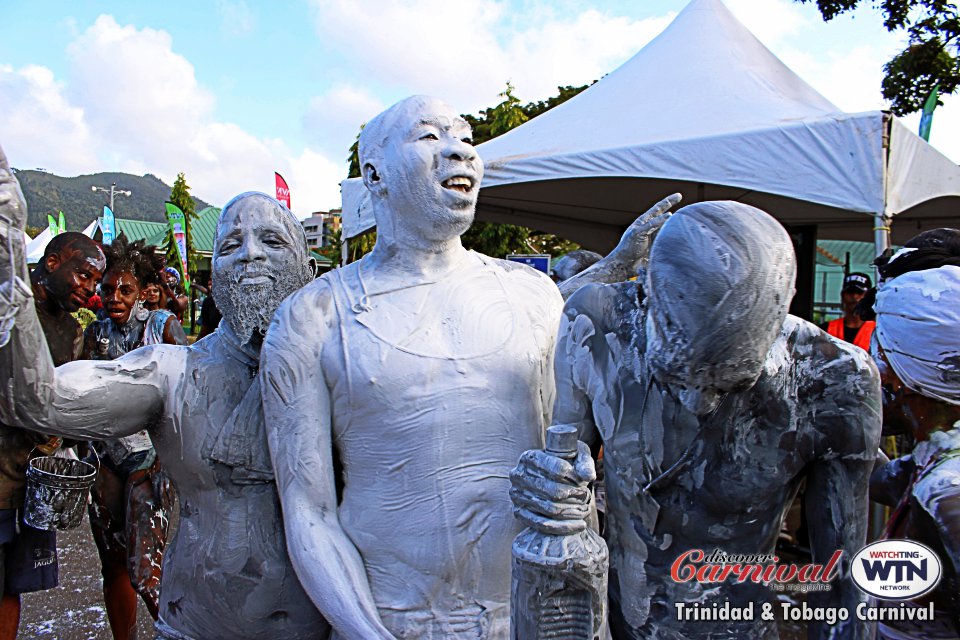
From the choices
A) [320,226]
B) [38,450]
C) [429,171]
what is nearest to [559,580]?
[429,171]

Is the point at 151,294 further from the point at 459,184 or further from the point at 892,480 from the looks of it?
the point at 892,480

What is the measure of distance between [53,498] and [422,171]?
68.9 inches

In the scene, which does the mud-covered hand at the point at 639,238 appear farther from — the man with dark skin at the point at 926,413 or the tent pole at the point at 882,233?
the tent pole at the point at 882,233

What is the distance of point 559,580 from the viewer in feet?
3.50

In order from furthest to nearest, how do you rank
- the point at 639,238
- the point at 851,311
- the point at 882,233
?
A: the point at 851,311 < the point at 882,233 < the point at 639,238

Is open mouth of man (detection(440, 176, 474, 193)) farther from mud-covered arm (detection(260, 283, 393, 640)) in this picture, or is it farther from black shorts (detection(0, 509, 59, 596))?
black shorts (detection(0, 509, 59, 596))

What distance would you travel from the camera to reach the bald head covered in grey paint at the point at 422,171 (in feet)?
5.13

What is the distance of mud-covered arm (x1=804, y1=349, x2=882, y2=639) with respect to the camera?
4.07 feet

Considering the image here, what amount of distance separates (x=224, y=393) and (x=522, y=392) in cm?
76

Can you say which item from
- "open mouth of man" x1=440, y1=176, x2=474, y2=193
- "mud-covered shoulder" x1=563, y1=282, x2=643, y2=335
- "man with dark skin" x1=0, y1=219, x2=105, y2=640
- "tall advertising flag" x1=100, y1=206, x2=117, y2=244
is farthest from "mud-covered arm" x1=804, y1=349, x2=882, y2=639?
"tall advertising flag" x1=100, y1=206, x2=117, y2=244

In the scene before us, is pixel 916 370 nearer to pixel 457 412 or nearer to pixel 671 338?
pixel 671 338

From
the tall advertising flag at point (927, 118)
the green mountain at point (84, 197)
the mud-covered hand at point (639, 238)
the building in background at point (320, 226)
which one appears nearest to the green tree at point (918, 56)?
the tall advertising flag at point (927, 118)

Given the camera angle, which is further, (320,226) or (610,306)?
(320,226)

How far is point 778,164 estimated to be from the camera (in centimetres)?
424
